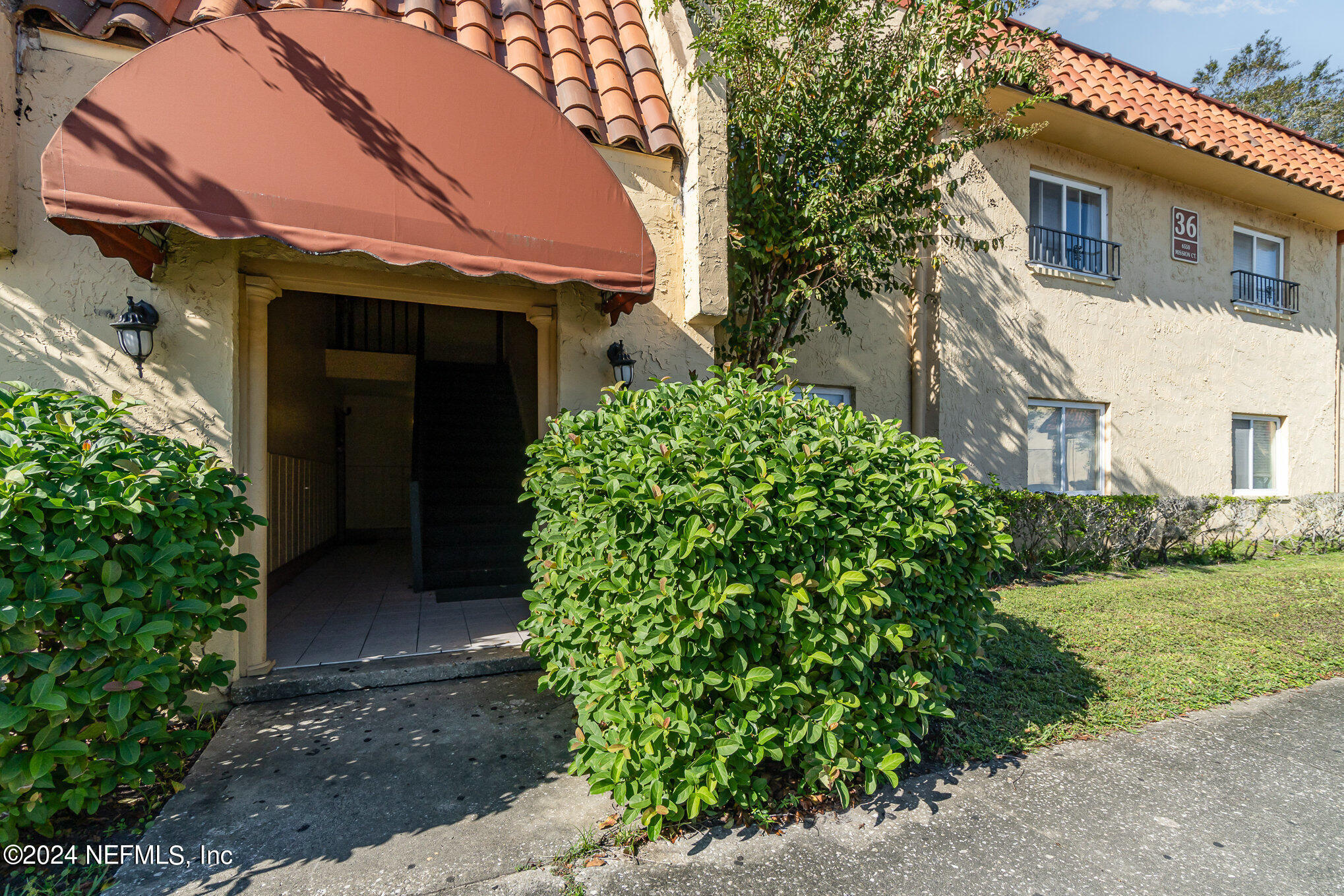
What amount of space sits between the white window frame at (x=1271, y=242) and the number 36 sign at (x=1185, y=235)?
1265 mm

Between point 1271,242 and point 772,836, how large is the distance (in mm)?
14682

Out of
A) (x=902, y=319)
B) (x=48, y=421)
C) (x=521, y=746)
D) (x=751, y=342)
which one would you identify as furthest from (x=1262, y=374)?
(x=48, y=421)

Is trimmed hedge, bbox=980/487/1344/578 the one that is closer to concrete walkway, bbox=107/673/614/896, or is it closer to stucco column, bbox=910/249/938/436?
stucco column, bbox=910/249/938/436

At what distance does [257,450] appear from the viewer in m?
4.31

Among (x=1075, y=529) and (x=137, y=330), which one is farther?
(x=1075, y=529)

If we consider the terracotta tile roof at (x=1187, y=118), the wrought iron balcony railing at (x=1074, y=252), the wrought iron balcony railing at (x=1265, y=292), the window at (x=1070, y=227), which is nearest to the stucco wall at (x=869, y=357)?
the wrought iron balcony railing at (x=1074, y=252)

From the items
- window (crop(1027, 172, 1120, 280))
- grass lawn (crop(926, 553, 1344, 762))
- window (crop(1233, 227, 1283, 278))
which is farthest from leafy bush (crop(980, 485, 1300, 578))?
window (crop(1233, 227, 1283, 278))

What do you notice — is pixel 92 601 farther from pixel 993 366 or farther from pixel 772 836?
pixel 993 366

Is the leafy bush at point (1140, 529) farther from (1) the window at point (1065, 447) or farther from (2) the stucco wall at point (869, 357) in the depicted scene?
(2) the stucco wall at point (869, 357)

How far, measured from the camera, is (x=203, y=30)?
11.0 feet

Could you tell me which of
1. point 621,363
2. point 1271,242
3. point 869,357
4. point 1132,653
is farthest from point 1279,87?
point 621,363

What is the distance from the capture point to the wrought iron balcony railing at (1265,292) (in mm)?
10688

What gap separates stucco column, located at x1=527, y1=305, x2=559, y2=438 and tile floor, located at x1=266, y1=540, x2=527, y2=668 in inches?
75.5

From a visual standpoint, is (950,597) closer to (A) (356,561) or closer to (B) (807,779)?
(B) (807,779)
